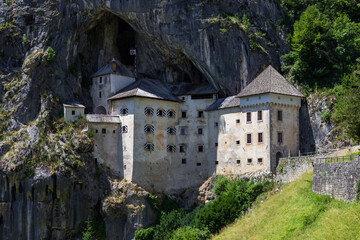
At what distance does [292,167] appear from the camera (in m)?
67.8

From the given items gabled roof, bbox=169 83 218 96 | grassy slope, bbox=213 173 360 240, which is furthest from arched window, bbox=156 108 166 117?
grassy slope, bbox=213 173 360 240

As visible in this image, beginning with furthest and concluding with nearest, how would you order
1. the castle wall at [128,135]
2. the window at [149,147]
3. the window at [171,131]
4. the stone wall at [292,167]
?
the window at [171,131] → the window at [149,147] → the castle wall at [128,135] → the stone wall at [292,167]

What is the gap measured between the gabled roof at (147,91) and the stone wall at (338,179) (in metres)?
29.3

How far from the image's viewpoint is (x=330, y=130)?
234 ft

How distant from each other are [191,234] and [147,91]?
21.6 meters

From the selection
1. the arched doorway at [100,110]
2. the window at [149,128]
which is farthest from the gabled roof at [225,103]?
the arched doorway at [100,110]

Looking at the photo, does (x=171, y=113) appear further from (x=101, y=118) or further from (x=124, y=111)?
(x=101, y=118)

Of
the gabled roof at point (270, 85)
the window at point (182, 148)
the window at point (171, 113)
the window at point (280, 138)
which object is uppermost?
the gabled roof at point (270, 85)

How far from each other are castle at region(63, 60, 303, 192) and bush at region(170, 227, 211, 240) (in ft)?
29.9

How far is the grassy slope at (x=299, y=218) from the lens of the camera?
46375mm

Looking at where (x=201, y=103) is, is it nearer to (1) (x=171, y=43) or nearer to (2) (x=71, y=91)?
(1) (x=171, y=43)

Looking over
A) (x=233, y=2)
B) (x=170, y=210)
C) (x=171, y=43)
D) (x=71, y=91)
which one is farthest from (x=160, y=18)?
(x=170, y=210)

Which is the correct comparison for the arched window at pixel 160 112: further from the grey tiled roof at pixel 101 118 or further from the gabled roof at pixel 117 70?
the gabled roof at pixel 117 70

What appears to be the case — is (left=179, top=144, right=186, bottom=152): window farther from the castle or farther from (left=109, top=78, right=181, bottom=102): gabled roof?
(left=109, top=78, right=181, bottom=102): gabled roof
